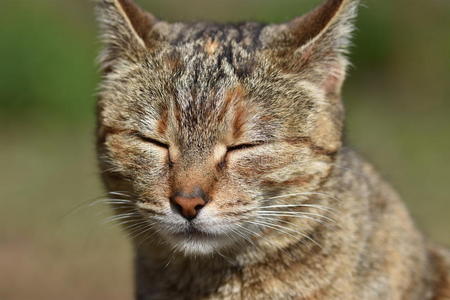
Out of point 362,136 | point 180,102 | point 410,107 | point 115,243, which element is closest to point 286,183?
point 180,102

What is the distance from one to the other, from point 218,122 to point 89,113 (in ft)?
28.2

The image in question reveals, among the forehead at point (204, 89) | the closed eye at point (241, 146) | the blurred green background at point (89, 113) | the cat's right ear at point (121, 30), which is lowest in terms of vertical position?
the blurred green background at point (89, 113)

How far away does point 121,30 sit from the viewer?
160 inches

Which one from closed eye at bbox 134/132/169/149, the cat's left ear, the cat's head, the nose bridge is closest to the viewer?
the nose bridge

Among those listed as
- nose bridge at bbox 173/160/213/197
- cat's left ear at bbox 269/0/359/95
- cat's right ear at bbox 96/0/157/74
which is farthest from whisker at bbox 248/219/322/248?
cat's right ear at bbox 96/0/157/74

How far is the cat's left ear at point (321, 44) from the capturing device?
3.81 meters

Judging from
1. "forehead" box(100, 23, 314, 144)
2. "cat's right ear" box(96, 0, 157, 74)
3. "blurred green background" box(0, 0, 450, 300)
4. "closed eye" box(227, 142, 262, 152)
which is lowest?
"blurred green background" box(0, 0, 450, 300)

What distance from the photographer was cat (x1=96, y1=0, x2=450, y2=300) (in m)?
3.59

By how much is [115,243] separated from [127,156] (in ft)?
14.1

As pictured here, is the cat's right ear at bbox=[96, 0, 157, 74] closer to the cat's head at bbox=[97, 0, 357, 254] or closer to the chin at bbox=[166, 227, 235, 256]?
the cat's head at bbox=[97, 0, 357, 254]

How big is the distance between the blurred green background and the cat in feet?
11.2

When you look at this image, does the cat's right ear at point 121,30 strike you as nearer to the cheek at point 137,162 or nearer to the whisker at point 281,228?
the cheek at point 137,162

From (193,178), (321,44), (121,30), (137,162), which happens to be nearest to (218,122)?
(193,178)

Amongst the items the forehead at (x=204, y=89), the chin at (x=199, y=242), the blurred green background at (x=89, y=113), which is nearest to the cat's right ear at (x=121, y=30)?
the forehead at (x=204, y=89)
